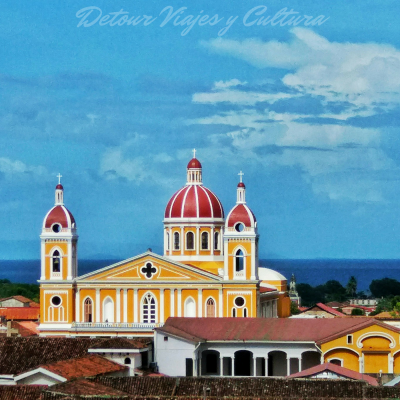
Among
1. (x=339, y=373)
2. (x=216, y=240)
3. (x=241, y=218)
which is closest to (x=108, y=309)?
(x=216, y=240)

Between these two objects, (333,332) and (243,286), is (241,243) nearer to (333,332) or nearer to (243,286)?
(243,286)

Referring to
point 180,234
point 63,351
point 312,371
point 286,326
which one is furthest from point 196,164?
point 312,371

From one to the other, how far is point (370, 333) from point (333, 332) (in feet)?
7.89

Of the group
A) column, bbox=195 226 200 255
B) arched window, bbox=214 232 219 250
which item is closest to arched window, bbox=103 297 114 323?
column, bbox=195 226 200 255

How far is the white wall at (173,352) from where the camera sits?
229 ft

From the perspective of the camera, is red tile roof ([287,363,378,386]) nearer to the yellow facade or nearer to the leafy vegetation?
the yellow facade

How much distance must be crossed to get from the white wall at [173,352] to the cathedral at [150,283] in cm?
792

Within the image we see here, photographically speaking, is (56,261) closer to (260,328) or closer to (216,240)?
(216,240)

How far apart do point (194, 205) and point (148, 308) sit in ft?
23.8

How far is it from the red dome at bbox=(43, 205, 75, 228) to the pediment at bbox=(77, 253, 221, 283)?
3.48m

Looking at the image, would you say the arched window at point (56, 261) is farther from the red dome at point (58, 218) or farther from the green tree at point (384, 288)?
the green tree at point (384, 288)

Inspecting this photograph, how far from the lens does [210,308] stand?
262 feet

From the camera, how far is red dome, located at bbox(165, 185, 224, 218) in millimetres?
84250

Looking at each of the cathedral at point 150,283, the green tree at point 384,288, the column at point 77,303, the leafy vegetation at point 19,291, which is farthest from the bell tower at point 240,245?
the green tree at point 384,288
